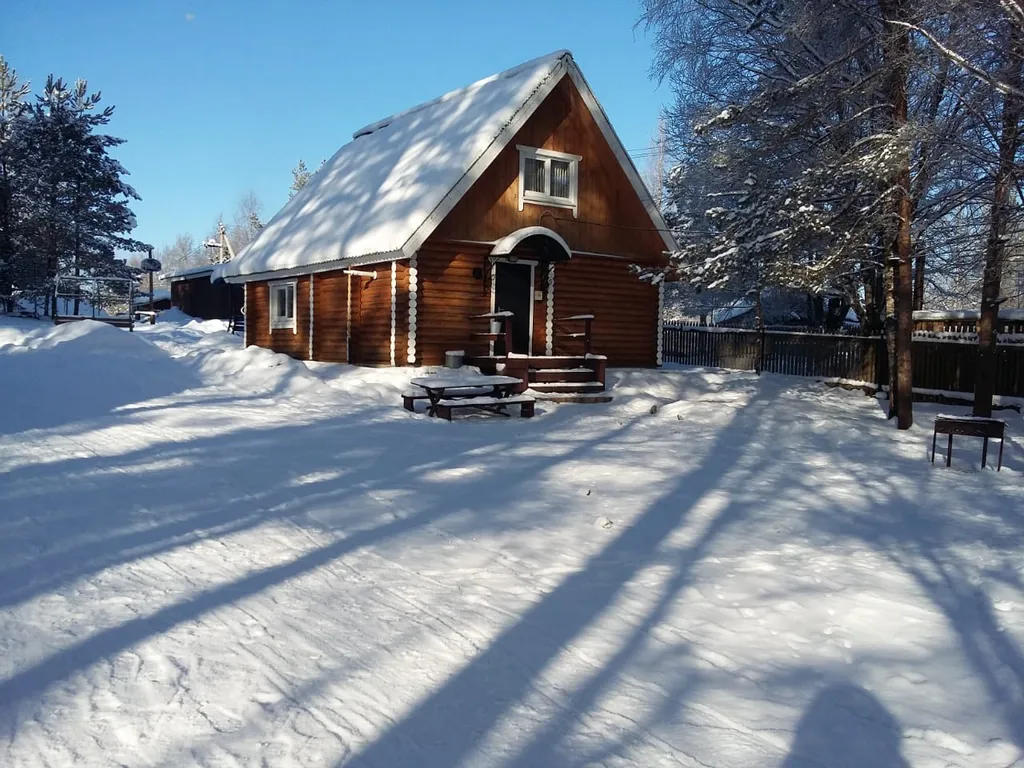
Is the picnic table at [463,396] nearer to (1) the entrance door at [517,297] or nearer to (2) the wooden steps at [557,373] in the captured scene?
(2) the wooden steps at [557,373]

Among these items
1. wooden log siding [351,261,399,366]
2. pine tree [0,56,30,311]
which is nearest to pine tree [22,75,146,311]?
pine tree [0,56,30,311]

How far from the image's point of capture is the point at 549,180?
17.4 meters

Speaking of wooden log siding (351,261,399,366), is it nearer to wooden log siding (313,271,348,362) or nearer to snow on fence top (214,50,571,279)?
wooden log siding (313,271,348,362)

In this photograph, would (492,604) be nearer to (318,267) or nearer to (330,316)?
(318,267)

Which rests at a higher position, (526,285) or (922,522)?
(526,285)

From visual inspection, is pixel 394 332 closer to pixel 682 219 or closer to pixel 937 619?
pixel 937 619

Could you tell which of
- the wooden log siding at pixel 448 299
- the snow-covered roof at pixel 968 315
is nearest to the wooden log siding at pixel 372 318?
the wooden log siding at pixel 448 299

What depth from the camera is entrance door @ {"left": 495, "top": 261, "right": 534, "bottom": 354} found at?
671 inches

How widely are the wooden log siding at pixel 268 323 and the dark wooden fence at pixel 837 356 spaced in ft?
43.7

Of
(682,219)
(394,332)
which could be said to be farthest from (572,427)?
(682,219)

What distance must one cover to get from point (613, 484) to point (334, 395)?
296 inches

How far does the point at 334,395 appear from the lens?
46.5 ft

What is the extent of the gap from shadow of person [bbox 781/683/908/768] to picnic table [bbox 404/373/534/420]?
346 inches

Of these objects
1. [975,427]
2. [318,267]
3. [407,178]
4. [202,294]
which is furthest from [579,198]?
[202,294]
